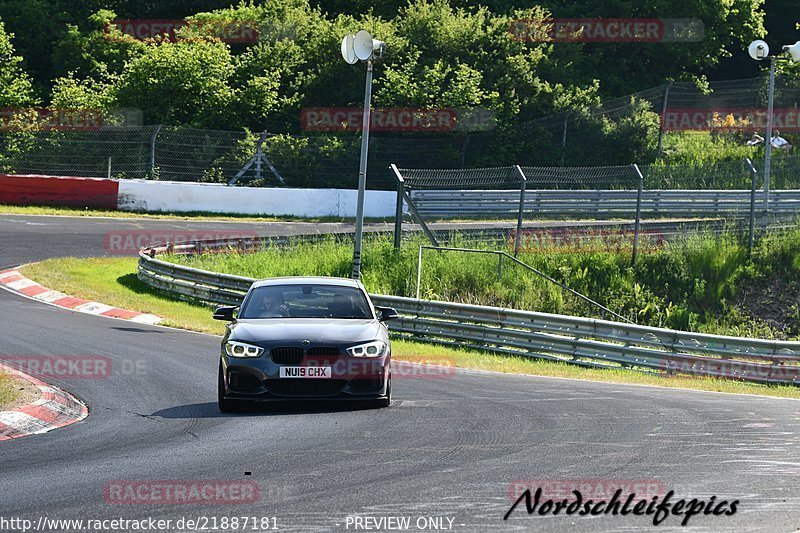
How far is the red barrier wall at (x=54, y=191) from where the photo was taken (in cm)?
3419

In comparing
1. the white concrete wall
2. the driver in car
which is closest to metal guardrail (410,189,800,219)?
the white concrete wall

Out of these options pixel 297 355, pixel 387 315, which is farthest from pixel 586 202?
pixel 297 355

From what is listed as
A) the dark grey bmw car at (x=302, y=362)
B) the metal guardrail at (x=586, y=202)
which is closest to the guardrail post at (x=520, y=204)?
the metal guardrail at (x=586, y=202)

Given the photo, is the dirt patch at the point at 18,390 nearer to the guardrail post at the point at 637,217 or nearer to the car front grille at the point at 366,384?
the car front grille at the point at 366,384

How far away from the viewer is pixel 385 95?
4231cm

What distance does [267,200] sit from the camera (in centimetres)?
3619

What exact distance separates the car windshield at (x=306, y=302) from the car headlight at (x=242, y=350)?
0.95 m

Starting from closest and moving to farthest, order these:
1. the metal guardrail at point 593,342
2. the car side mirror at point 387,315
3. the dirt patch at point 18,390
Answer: the dirt patch at point 18,390 < the car side mirror at point 387,315 < the metal guardrail at point 593,342

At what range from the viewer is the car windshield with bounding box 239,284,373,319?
40.5 ft

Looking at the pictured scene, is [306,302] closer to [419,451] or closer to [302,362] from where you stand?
[302,362]

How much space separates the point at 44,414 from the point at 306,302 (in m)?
3.01

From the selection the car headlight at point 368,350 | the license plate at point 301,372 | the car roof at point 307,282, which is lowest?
the license plate at point 301,372

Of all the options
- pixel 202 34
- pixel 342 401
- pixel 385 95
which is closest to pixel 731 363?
pixel 342 401

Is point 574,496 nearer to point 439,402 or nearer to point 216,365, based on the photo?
point 439,402
